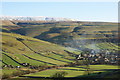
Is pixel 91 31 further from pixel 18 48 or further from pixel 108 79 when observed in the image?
pixel 108 79

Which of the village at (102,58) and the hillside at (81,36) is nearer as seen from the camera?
the village at (102,58)

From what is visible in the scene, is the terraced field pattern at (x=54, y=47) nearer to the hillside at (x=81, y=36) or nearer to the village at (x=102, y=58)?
the hillside at (x=81, y=36)

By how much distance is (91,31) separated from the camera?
138625 millimetres

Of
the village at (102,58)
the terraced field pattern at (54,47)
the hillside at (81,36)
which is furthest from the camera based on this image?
the hillside at (81,36)

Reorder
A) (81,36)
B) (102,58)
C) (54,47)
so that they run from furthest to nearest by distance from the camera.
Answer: (81,36), (54,47), (102,58)

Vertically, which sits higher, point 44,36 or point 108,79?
point 44,36

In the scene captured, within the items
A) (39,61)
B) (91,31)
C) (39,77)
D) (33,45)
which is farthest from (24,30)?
Answer: (39,77)

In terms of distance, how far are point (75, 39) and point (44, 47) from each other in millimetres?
26068

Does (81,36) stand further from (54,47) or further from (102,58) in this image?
(102,58)

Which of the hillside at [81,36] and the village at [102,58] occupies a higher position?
the hillside at [81,36]

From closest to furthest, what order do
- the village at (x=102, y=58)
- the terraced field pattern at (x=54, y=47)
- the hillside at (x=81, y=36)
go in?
the terraced field pattern at (x=54, y=47) < the village at (x=102, y=58) < the hillside at (x=81, y=36)

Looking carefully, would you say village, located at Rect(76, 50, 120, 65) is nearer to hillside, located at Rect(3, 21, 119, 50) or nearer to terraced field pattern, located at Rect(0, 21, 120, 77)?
terraced field pattern, located at Rect(0, 21, 120, 77)

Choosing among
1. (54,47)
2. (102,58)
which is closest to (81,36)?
(54,47)

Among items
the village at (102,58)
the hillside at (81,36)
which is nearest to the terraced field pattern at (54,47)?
the hillside at (81,36)
